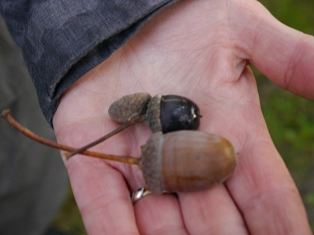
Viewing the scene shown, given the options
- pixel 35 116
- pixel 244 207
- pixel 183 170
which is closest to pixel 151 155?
pixel 183 170

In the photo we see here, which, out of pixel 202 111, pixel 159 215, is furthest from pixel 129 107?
pixel 159 215

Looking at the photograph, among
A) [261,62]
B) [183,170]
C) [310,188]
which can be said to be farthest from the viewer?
[310,188]

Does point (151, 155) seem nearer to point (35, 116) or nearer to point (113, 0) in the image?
point (113, 0)

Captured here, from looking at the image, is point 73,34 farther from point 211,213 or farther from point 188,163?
point 211,213

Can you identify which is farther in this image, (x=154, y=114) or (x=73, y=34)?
(x=73, y=34)

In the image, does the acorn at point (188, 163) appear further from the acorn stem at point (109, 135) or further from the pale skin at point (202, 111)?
the acorn stem at point (109, 135)

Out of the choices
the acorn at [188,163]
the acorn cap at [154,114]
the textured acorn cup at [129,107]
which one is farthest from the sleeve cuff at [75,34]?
the acorn at [188,163]
